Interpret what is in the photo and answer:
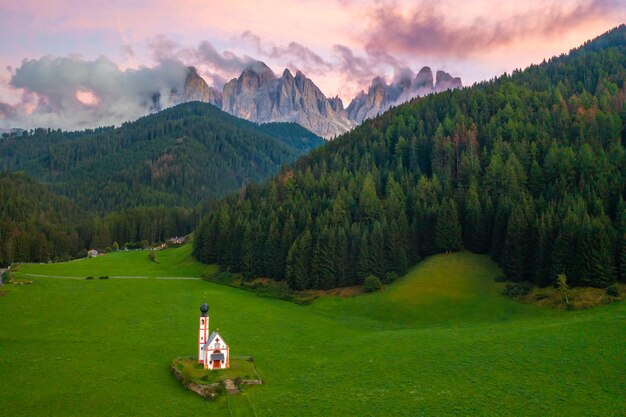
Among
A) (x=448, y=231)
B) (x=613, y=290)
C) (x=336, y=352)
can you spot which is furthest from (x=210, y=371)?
(x=448, y=231)

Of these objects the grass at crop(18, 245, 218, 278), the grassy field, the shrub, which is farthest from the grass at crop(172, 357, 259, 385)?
the grass at crop(18, 245, 218, 278)

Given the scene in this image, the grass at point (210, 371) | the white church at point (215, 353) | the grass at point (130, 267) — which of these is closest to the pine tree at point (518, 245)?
the grass at point (210, 371)

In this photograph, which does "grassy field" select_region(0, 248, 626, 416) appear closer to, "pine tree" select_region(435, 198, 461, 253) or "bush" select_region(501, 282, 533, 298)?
"bush" select_region(501, 282, 533, 298)

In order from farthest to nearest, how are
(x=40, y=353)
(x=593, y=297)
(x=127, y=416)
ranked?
(x=593, y=297) < (x=40, y=353) < (x=127, y=416)

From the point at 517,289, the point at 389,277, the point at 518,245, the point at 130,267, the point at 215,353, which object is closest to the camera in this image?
the point at 215,353

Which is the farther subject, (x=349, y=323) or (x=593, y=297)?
(x=349, y=323)

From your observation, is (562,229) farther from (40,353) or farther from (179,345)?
(40,353)

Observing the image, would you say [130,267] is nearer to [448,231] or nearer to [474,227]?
[448,231]

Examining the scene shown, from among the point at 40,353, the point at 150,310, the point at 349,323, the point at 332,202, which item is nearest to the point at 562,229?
the point at 349,323
